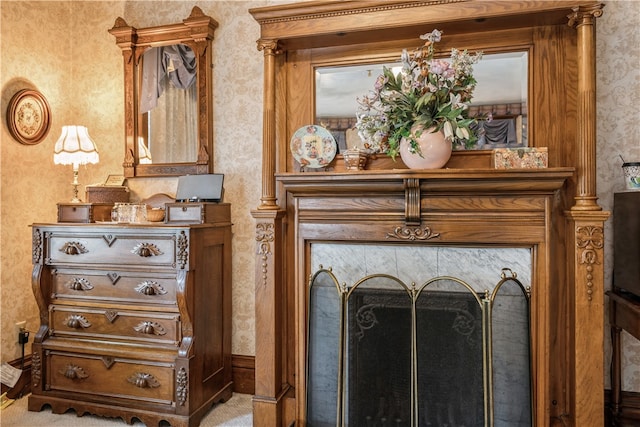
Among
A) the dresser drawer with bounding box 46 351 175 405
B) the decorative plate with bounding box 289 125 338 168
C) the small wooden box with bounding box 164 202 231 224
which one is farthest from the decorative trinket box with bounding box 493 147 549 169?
the dresser drawer with bounding box 46 351 175 405

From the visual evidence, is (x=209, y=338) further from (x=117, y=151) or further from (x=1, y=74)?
(x=1, y=74)

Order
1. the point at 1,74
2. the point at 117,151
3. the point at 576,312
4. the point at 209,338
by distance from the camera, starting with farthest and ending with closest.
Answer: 1. the point at 117,151
2. the point at 1,74
3. the point at 209,338
4. the point at 576,312

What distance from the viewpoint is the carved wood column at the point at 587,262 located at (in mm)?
1971

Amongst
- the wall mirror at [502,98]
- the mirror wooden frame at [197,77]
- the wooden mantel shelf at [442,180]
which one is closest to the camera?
the wooden mantel shelf at [442,180]

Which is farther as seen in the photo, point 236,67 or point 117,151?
point 117,151

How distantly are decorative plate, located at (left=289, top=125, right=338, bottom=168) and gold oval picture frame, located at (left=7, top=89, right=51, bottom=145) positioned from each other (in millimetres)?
1917

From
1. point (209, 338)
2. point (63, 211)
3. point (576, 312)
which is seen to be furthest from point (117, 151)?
point (576, 312)

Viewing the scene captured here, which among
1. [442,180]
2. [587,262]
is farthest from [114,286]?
[587,262]

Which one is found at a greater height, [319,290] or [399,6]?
[399,6]

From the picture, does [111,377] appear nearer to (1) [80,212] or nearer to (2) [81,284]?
(2) [81,284]

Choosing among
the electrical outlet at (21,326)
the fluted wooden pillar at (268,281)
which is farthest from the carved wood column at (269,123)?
the electrical outlet at (21,326)

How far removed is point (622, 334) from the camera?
2.27 m

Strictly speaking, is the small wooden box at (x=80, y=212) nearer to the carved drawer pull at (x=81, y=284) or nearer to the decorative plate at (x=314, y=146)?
the carved drawer pull at (x=81, y=284)

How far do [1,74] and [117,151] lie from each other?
0.81 meters
